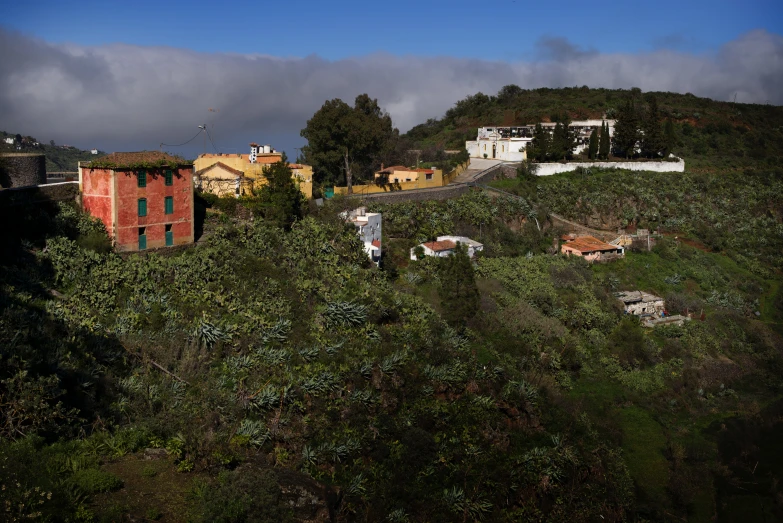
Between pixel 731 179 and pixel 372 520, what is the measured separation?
4953 cm

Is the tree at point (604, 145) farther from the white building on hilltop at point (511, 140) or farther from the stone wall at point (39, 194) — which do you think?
the stone wall at point (39, 194)

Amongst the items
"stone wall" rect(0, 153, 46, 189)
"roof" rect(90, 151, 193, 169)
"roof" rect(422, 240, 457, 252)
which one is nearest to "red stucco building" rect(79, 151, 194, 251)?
"roof" rect(90, 151, 193, 169)

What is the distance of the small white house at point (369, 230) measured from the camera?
94.4 feet

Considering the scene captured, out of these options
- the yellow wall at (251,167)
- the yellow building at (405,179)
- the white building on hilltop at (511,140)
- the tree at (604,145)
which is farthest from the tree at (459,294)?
the tree at (604,145)

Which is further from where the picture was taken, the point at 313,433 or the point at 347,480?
the point at 313,433

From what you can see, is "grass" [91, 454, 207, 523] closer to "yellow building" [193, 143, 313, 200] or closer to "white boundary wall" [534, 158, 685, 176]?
"yellow building" [193, 143, 313, 200]

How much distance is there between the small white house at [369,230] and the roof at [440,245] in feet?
9.63

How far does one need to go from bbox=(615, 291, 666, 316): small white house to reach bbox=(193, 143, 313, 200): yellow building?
15.0 m

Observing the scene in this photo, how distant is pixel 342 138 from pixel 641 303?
17298 mm

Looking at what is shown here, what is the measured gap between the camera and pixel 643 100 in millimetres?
78375

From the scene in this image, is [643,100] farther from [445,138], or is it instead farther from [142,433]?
[142,433]

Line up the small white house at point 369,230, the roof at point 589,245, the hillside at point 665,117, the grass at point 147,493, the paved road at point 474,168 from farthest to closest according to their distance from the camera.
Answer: the hillside at point 665,117
the paved road at point 474,168
the roof at point 589,245
the small white house at point 369,230
the grass at point 147,493

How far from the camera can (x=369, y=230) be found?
29516 millimetres

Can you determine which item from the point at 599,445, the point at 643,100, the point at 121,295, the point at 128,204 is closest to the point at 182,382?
the point at 121,295
